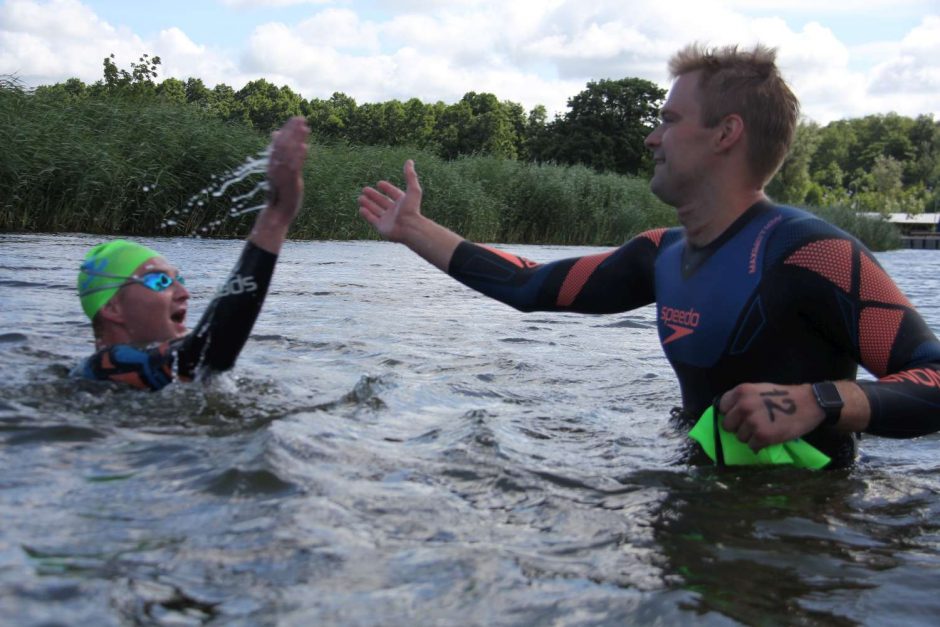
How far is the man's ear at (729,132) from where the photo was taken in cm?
361

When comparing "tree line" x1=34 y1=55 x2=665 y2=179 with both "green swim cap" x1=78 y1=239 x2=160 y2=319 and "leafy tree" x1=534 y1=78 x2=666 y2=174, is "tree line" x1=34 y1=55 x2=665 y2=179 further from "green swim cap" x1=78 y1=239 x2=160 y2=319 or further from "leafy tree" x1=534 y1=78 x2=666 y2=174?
"green swim cap" x1=78 y1=239 x2=160 y2=319

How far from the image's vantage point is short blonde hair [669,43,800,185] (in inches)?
142

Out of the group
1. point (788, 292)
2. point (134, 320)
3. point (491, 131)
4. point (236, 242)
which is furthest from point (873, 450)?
point (491, 131)

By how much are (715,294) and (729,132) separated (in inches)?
23.7

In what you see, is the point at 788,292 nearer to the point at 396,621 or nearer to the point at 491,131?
the point at 396,621

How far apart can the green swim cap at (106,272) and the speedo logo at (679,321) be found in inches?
94.2

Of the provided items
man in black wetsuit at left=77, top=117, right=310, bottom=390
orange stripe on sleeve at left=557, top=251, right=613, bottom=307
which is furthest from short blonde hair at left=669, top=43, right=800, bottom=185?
man in black wetsuit at left=77, top=117, right=310, bottom=390

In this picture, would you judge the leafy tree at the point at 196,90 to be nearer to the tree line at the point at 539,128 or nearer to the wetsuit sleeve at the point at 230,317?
the tree line at the point at 539,128

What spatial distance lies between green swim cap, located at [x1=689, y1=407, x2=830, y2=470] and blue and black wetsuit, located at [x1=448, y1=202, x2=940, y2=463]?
0.49 feet

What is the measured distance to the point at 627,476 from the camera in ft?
11.6

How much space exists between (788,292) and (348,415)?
2.02 meters

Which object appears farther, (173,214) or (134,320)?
(173,214)

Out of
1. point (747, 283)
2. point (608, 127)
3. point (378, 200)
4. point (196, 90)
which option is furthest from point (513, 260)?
point (196, 90)

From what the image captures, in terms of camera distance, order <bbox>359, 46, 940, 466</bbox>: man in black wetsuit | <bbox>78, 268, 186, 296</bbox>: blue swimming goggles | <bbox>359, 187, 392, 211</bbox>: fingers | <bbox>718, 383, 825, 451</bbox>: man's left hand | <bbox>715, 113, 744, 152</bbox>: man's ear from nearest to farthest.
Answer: <bbox>718, 383, 825, 451</bbox>: man's left hand → <bbox>359, 46, 940, 466</bbox>: man in black wetsuit → <bbox>715, 113, 744, 152</bbox>: man's ear → <bbox>359, 187, 392, 211</bbox>: fingers → <bbox>78, 268, 186, 296</bbox>: blue swimming goggles
